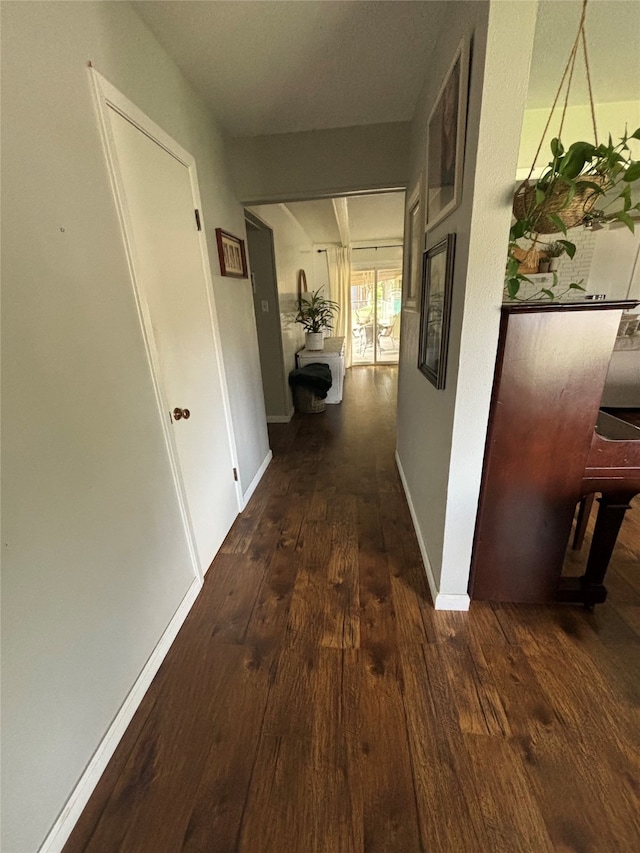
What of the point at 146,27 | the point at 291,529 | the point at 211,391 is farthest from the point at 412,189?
the point at 291,529

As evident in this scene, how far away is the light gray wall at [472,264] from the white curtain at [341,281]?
462 cm

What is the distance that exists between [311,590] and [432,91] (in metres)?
2.38

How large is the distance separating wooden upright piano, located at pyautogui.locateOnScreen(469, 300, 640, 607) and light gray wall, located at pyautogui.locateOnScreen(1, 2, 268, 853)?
133 centimetres

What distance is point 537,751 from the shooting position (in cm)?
103

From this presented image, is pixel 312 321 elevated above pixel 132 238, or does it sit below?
below

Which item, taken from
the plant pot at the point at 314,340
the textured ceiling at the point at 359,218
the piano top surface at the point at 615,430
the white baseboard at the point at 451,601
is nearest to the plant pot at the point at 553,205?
the piano top surface at the point at 615,430

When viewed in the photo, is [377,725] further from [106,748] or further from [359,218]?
[359,218]

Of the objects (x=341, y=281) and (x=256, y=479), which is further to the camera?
(x=341, y=281)

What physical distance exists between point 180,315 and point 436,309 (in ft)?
3.83

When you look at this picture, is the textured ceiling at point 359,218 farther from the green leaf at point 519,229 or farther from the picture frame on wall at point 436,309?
the green leaf at point 519,229

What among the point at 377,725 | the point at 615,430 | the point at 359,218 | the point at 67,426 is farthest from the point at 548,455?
the point at 359,218

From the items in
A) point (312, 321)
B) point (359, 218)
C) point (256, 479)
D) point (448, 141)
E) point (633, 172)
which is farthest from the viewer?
point (312, 321)

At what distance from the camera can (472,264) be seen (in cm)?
107

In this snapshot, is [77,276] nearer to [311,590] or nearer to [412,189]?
[311,590]
